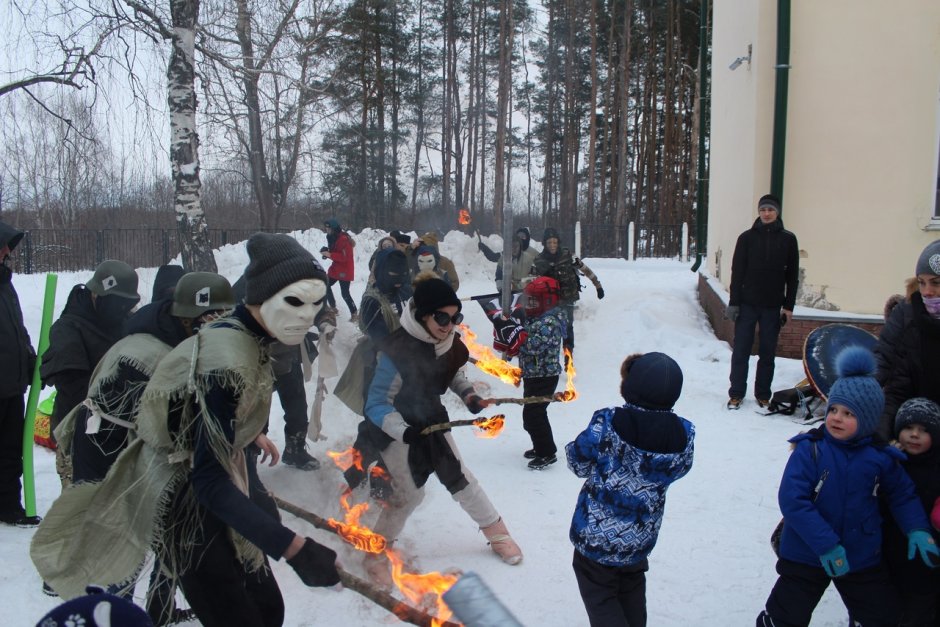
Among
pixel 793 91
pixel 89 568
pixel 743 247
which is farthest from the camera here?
pixel 793 91

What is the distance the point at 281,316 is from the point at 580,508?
162cm

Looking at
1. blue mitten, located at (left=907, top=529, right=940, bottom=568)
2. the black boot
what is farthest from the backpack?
blue mitten, located at (left=907, top=529, right=940, bottom=568)

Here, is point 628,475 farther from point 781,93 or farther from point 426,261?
point 426,261

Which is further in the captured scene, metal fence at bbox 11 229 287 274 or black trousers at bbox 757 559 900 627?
metal fence at bbox 11 229 287 274

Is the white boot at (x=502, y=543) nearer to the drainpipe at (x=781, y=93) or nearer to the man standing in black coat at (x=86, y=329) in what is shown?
the man standing in black coat at (x=86, y=329)

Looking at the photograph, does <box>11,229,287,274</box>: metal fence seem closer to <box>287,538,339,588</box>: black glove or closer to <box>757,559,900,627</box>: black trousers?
<box>287,538,339,588</box>: black glove

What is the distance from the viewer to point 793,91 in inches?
334

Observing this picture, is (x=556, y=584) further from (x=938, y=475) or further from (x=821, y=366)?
(x=821, y=366)

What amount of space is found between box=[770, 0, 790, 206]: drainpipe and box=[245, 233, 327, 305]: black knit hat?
295 inches

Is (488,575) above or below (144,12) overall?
below

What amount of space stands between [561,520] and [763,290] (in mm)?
3708

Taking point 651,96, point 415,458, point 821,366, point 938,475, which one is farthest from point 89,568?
point 651,96

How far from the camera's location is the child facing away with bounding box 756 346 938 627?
2982mm

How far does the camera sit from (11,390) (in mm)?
4684
